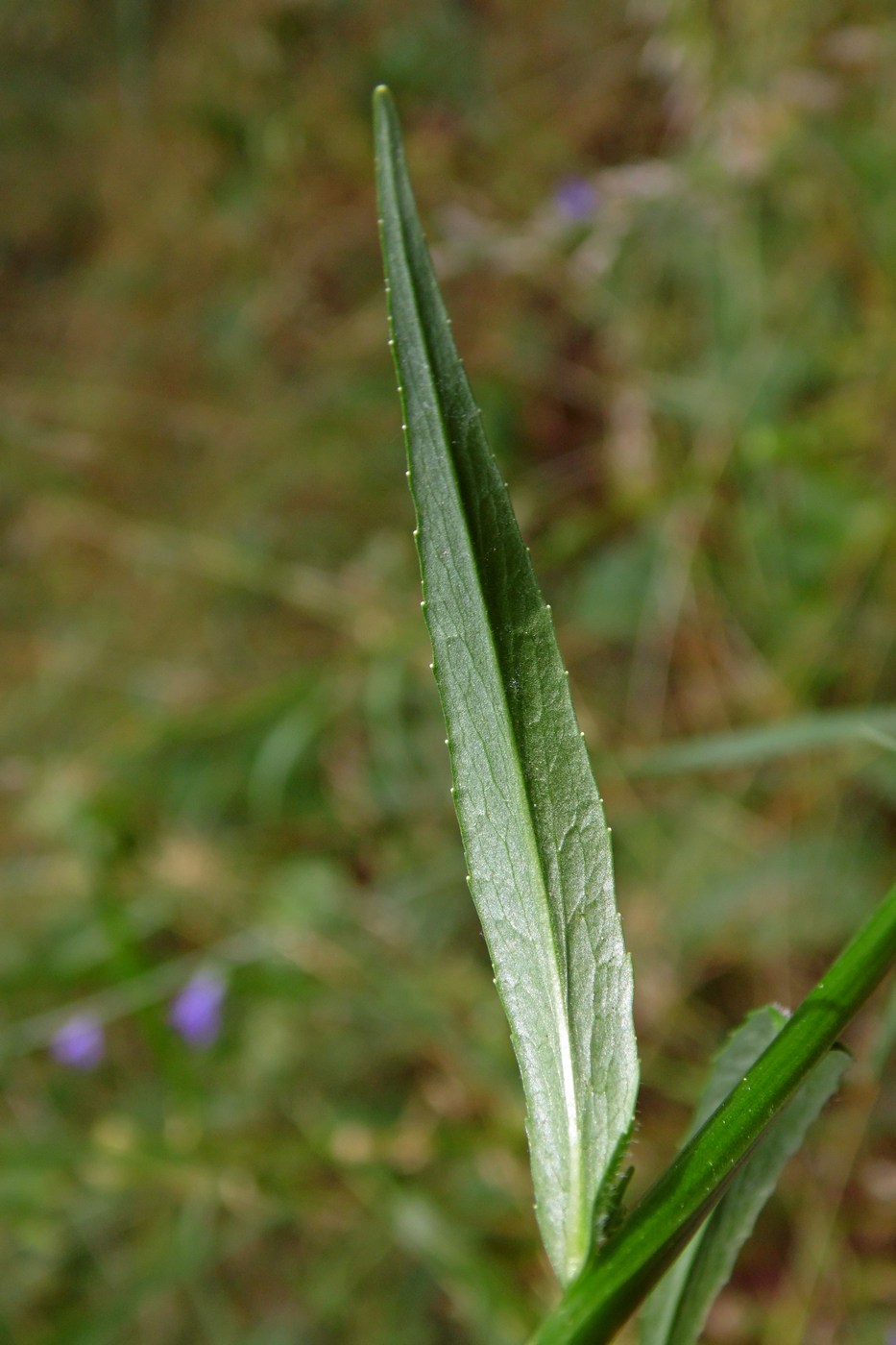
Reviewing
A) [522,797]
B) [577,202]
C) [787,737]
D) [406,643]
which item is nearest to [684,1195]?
[522,797]

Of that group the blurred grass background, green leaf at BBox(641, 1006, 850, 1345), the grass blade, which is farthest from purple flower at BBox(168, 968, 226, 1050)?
green leaf at BBox(641, 1006, 850, 1345)

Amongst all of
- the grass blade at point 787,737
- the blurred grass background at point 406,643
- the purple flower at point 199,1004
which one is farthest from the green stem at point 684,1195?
the purple flower at point 199,1004

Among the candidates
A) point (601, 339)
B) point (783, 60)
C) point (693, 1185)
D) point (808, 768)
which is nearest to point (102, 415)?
point (601, 339)

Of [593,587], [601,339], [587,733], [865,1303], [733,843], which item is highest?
[601,339]

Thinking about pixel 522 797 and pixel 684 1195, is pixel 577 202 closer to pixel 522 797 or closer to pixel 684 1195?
pixel 522 797

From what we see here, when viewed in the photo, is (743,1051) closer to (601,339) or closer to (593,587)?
(593,587)
